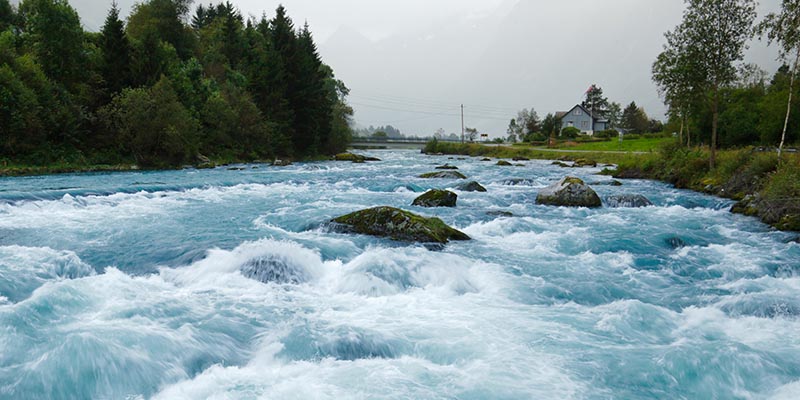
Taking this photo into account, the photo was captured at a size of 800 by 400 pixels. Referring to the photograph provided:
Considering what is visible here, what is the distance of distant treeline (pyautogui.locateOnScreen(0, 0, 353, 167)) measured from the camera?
31.4 metres

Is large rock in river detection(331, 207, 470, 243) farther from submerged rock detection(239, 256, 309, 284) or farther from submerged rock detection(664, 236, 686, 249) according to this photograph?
submerged rock detection(664, 236, 686, 249)

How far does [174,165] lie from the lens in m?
35.8

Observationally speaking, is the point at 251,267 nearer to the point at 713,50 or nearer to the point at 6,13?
the point at 713,50

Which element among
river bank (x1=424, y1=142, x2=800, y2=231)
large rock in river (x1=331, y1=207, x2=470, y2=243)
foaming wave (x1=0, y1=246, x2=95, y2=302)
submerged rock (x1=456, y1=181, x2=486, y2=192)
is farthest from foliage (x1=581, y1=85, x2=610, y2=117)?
foaming wave (x1=0, y1=246, x2=95, y2=302)

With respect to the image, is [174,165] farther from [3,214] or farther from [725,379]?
[725,379]

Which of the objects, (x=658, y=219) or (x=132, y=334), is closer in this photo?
(x=132, y=334)

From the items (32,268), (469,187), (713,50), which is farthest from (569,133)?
(32,268)

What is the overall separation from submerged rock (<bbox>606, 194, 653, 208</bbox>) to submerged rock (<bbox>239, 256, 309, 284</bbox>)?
547 inches

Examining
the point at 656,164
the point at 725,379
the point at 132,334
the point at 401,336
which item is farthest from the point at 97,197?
the point at 656,164

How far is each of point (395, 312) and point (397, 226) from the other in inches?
176

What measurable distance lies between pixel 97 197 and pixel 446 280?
15.5m

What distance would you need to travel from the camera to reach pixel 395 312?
7.82 metres

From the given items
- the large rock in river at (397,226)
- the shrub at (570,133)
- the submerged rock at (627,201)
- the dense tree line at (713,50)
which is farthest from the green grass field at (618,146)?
the large rock in river at (397,226)

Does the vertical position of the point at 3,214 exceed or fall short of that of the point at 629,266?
it exceeds it
